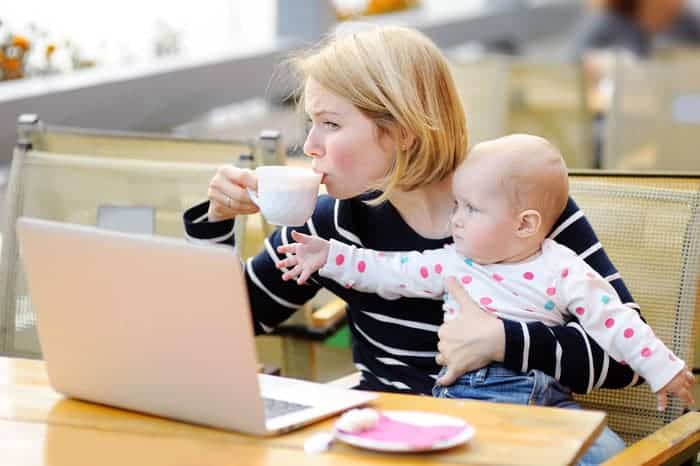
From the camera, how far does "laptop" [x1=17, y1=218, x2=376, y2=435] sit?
1.31 m

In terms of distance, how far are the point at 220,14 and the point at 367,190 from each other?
3430mm

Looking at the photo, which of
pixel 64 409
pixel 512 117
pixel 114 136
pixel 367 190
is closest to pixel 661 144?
pixel 512 117

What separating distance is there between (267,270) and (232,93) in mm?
2881

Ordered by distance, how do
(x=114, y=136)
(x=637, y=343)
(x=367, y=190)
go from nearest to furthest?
→ 1. (x=637, y=343)
2. (x=367, y=190)
3. (x=114, y=136)

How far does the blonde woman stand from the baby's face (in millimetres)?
68

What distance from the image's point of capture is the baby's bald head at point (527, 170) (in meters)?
1.73

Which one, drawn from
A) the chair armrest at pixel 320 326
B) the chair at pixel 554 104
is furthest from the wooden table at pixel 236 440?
the chair at pixel 554 104

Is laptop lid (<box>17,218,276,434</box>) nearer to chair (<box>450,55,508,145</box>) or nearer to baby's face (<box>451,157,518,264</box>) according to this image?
baby's face (<box>451,157,518,264</box>)

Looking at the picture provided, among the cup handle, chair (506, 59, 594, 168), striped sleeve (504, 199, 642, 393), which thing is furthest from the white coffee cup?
chair (506, 59, 594, 168)

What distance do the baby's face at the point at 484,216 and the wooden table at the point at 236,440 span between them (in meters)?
0.33

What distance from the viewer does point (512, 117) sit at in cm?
502

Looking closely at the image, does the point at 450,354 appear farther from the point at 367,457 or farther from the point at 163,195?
the point at 163,195

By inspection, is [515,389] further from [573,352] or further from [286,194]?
[286,194]

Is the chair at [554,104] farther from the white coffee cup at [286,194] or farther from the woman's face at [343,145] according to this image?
the white coffee cup at [286,194]
